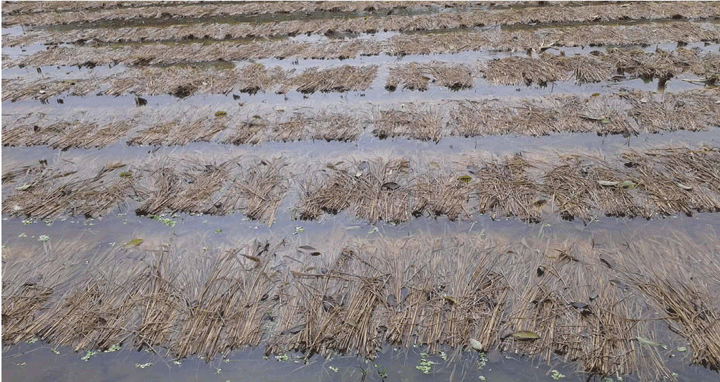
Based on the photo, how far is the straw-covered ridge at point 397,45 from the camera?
852 centimetres

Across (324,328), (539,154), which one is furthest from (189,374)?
(539,154)

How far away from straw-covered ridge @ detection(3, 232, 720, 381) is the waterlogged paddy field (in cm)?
2

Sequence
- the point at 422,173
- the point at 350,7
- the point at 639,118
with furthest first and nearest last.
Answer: the point at 350,7, the point at 639,118, the point at 422,173

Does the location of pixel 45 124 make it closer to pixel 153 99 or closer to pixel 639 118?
pixel 153 99

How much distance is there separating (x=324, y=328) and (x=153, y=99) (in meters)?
5.58

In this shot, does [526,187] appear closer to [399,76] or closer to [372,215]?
[372,215]

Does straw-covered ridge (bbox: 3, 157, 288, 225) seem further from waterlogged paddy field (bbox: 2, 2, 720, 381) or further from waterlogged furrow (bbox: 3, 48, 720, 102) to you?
waterlogged furrow (bbox: 3, 48, 720, 102)

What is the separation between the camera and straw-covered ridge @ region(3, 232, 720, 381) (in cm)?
311

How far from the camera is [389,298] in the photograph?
11.3 ft

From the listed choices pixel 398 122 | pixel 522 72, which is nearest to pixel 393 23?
pixel 522 72

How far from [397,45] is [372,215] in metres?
5.46

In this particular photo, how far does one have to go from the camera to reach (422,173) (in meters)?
4.93

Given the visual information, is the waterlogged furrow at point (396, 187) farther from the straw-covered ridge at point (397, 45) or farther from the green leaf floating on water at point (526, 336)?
the straw-covered ridge at point (397, 45)

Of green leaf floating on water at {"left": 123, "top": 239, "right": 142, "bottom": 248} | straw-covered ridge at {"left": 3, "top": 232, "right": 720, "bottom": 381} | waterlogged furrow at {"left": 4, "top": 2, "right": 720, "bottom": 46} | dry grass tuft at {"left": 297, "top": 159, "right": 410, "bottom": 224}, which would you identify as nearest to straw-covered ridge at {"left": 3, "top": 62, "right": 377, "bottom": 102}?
waterlogged furrow at {"left": 4, "top": 2, "right": 720, "bottom": 46}
